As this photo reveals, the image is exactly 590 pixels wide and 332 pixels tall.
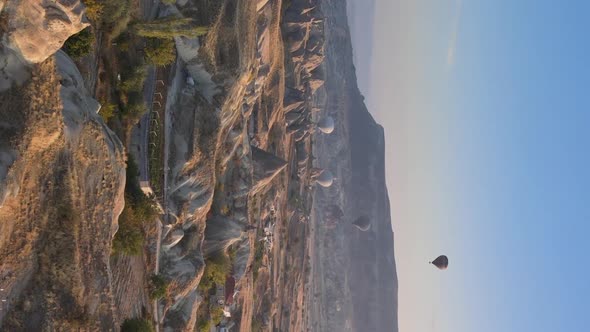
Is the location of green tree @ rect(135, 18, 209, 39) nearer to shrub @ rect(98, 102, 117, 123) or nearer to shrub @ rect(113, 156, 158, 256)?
shrub @ rect(98, 102, 117, 123)

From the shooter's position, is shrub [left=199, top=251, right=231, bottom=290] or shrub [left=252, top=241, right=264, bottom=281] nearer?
shrub [left=199, top=251, right=231, bottom=290]

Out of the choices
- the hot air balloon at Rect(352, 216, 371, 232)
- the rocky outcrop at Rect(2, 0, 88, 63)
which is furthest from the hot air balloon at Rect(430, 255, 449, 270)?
the rocky outcrop at Rect(2, 0, 88, 63)

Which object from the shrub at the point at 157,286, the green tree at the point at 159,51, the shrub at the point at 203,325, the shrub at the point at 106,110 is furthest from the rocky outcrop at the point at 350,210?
the shrub at the point at 106,110

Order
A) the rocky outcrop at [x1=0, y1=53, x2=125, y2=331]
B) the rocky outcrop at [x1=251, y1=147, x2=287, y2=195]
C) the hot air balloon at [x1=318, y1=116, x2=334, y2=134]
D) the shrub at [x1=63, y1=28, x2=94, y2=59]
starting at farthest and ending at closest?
the hot air balloon at [x1=318, y1=116, x2=334, y2=134] < the rocky outcrop at [x1=251, y1=147, x2=287, y2=195] < the shrub at [x1=63, y1=28, x2=94, y2=59] < the rocky outcrop at [x1=0, y1=53, x2=125, y2=331]

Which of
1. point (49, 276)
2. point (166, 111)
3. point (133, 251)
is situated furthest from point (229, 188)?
point (49, 276)

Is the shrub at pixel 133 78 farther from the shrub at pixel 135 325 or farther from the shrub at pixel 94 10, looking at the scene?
the shrub at pixel 135 325

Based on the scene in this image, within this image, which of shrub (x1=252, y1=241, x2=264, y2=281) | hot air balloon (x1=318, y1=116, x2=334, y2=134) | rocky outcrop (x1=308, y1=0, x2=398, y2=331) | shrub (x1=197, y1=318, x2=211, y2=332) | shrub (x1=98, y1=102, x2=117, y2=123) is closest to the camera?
shrub (x1=98, y1=102, x2=117, y2=123)
